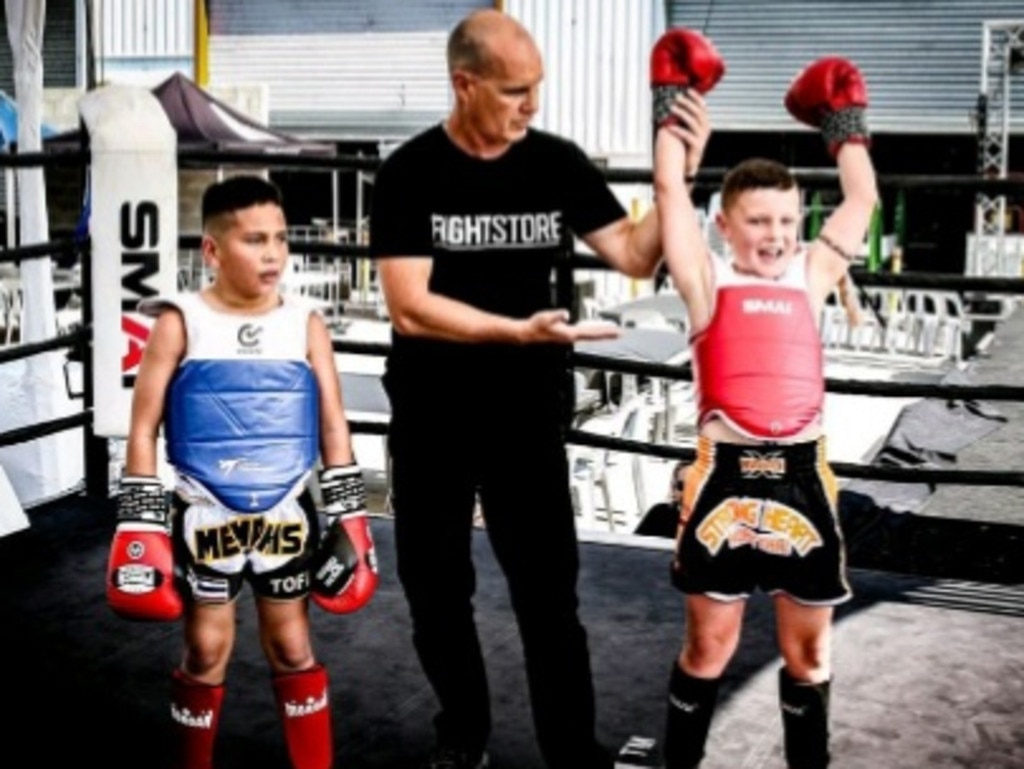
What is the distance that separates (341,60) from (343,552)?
1633 centimetres

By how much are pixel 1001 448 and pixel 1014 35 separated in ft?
24.6

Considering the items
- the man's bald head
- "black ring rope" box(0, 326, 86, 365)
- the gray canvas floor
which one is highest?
the man's bald head

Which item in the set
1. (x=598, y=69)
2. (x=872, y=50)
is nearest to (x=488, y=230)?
(x=872, y=50)

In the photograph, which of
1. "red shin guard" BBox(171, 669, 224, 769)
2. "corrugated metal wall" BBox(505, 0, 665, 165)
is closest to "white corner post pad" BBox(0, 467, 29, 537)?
"red shin guard" BBox(171, 669, 224, 769)

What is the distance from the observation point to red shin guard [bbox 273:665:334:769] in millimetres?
2662

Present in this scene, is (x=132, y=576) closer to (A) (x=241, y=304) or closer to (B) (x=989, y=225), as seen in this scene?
(A) (x=241, y=304)

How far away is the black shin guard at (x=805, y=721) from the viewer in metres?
2.63

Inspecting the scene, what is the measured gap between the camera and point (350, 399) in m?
7.64

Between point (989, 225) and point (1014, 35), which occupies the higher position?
point (1014, 35)

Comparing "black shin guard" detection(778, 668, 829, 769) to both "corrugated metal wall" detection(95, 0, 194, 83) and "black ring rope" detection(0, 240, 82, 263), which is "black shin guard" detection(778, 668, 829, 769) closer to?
"black ring rope" detection(0, 240, 82, 263)

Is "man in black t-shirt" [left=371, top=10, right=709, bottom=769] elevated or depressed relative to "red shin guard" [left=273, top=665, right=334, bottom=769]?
elevated

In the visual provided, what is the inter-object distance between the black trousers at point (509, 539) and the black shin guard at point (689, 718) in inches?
6.1

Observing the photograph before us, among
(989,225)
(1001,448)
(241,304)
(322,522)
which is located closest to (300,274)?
(989,225)

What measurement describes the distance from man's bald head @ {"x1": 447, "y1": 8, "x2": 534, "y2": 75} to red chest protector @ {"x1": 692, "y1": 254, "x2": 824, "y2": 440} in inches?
21.1
